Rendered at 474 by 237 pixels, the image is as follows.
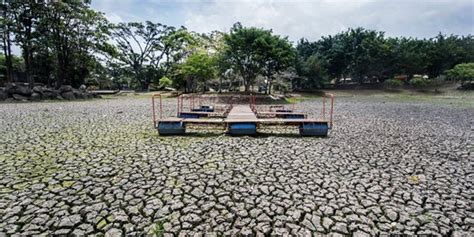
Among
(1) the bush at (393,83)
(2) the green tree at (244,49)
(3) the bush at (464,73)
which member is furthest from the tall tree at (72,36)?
(3) the bush at (464,73)

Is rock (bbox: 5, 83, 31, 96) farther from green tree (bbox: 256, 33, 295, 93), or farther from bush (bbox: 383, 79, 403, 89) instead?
bush (bbox: 383, 79, 403, 89)

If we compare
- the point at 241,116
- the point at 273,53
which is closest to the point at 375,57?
the point at 273,53

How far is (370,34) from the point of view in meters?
37.4

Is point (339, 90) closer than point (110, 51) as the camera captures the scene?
No

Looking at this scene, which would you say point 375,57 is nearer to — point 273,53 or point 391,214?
point 273,53

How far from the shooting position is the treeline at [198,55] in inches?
863

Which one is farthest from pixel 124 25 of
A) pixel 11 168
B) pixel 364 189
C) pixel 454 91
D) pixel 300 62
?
pixel 454 91

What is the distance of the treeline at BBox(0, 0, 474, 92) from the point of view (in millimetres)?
21922

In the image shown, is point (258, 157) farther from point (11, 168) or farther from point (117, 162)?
point (11, 168)

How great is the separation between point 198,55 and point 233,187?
22233mm

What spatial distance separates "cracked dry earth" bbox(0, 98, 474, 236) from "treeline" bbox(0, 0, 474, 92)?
16.5 meters

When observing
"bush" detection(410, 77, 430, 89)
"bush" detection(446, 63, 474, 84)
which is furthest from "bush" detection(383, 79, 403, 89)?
"bush" detection(446, 63, 474, 84)

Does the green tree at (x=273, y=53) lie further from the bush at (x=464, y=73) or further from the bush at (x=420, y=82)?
the bush at (x=464, y=73)

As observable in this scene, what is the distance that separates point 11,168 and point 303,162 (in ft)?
17.2
